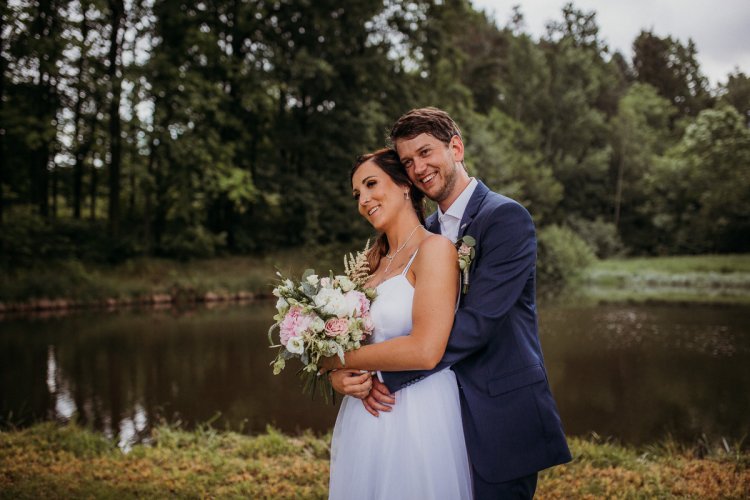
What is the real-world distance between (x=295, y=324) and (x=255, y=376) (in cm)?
741

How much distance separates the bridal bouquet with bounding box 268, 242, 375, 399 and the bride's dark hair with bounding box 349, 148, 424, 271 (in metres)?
0.41

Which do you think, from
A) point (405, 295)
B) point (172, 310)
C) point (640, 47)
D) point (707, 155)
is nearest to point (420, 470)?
point (405, 295)

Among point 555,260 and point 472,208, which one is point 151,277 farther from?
point 472,208

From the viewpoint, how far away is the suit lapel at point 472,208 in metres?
2.78

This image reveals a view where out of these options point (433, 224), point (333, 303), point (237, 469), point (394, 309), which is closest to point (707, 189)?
point (237, 469)

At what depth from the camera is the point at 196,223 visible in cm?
2211

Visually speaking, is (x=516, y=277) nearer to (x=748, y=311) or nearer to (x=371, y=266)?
(x=371, y=266)

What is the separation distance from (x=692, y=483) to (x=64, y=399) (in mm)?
7790

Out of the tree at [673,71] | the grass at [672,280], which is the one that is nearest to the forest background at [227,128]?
the grass at [672,280]

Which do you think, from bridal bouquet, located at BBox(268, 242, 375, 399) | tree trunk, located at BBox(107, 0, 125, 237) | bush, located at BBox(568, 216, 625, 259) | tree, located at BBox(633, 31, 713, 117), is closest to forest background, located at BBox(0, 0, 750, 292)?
tree trunk, located at BBox(107, 0, 125, 237)

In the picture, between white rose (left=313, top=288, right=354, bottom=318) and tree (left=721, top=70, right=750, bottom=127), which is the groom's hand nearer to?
white rose (left=313, top=288, right=354, bottom=318)

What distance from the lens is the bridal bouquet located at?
8.21ft

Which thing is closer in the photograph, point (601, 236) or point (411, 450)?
point (411, 450)

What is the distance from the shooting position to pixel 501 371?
8.32 ft
